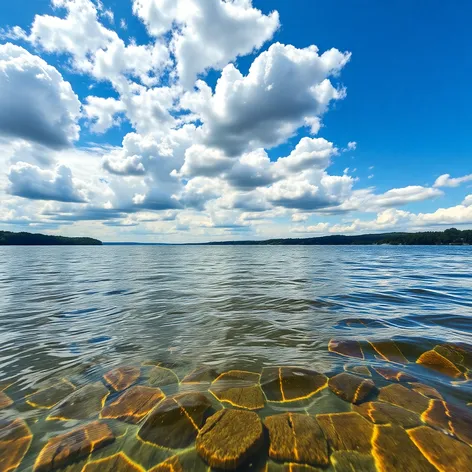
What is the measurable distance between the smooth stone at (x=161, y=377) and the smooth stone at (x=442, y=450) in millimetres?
4725

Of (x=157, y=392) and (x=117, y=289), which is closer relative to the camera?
(x=157, y=392)

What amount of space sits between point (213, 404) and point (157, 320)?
714 centimetres

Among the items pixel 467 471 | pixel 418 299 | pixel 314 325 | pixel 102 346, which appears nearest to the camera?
pixel 467 471

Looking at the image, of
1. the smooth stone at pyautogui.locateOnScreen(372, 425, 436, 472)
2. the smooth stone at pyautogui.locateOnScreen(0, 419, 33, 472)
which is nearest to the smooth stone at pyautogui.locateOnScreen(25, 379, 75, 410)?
the smooth stone at pyautogui.locateOnScreen(0, 419, 33, 472)

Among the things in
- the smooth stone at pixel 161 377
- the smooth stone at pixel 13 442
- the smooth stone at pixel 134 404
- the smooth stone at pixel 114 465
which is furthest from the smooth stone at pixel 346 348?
the smooth stone at pixel 13 442

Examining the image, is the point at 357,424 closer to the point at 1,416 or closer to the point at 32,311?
the point at 1,416

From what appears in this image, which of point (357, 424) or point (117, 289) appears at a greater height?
point (357, 424)

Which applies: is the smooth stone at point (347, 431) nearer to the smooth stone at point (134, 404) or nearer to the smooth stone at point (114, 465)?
the smooth stone at point (114, 465)

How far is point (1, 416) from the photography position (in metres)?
4.80

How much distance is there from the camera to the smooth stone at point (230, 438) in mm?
3557

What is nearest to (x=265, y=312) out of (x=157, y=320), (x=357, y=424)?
(x=157, y=320)

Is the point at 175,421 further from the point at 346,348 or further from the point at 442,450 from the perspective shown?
the point at 346,348

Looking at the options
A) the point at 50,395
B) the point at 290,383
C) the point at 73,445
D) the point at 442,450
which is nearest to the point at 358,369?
the point at 290,383

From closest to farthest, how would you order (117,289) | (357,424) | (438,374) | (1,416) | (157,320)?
(357,424), (1,416), (438,374), (157,320), (117,289)
